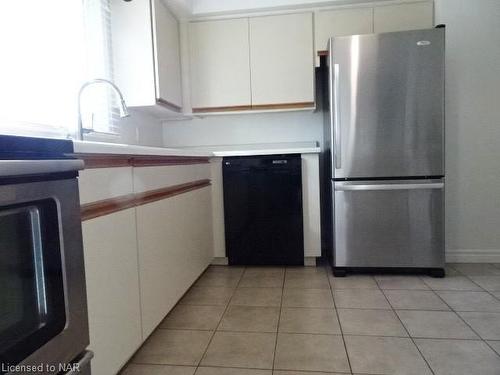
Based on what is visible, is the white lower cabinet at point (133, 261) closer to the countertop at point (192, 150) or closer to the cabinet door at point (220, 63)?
the countertop at point (192, 150)

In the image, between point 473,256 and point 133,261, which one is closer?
point 133,261

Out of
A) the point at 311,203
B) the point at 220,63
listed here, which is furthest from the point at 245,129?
the point at 311,203

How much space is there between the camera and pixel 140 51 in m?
2.19

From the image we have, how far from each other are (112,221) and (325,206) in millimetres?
1848

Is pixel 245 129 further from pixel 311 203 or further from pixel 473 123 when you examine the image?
pixel 473 123

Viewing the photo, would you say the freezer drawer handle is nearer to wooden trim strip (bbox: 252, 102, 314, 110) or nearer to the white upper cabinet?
wooden trim strip (bbox: 252, 102, 314, 110)

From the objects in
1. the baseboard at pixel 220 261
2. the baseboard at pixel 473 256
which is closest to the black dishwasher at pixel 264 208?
the baseboard at pixel 220 261

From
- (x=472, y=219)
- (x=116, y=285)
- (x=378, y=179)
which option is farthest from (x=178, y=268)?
(x=472, y=219)

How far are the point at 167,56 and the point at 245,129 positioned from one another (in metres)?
0.88

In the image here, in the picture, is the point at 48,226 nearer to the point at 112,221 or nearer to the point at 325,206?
the point at 112,221

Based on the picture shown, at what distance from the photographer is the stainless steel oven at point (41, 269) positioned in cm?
61

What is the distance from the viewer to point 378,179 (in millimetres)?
2186

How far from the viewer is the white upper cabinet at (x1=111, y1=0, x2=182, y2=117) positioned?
2.15m

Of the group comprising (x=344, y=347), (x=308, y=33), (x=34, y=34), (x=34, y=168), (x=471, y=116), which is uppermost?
(x=308, y=33)
